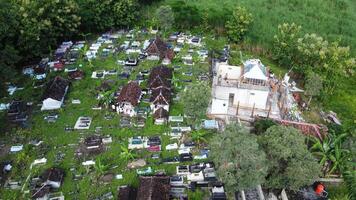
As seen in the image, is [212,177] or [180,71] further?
→ [180,71]

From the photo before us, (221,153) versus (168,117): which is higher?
(221,153)

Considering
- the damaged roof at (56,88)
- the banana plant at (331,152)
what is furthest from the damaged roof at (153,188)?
the damaged roof at (56,88)

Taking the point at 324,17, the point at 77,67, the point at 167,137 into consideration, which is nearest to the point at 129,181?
the point at 167,137

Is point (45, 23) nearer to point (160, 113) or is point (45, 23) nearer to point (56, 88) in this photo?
point (56, 88)

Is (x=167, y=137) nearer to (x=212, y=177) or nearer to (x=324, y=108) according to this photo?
(x=212, y=177)

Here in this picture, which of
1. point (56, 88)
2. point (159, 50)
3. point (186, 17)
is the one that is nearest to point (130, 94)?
point (56, 88)
